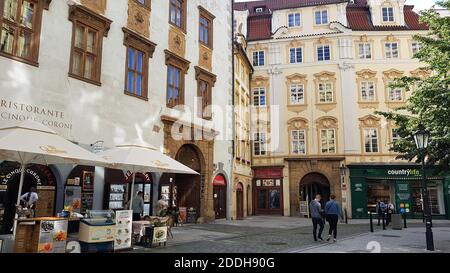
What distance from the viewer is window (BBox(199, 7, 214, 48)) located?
23.2 meters

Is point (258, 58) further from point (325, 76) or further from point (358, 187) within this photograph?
point (358, 187)

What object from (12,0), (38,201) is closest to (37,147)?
(38,201)

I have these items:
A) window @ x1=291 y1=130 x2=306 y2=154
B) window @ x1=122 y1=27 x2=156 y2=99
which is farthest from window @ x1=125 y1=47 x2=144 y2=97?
window @ x1=291 y1=130 x2=306 y2=154

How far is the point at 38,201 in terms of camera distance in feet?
43.4

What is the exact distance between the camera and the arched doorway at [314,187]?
3403 cm

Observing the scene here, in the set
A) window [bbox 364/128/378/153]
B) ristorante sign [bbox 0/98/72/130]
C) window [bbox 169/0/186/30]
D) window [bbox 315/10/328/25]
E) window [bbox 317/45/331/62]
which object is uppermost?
window [bbox 315/10/328/25]

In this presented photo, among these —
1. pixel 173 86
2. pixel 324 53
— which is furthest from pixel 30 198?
pixel 324 53

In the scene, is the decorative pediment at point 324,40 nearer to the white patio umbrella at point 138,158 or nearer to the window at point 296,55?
the window at point 296,55

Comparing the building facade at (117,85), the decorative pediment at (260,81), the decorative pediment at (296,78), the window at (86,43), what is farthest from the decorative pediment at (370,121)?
the window at (86,43)

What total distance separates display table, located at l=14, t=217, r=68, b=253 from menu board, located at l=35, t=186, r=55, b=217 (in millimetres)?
4135

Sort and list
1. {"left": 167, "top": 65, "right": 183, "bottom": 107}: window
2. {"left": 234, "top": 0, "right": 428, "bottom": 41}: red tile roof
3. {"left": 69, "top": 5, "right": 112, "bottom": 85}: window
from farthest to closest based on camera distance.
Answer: {"left": 234, "top": 0, "right": 428, "bottom": 41}: red tile roof → {"left": 167, "top": 65, "right": 183, "bottom": 107}: window → {"left": 69, "top": 5, "right": 112, "bottom": 85}: window

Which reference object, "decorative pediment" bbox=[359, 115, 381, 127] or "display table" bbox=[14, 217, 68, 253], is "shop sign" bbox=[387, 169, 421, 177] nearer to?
"decorative pediment" bbox=[359, 115, 381, 127]

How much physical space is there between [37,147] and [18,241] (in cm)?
219

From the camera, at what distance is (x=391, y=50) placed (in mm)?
34594
